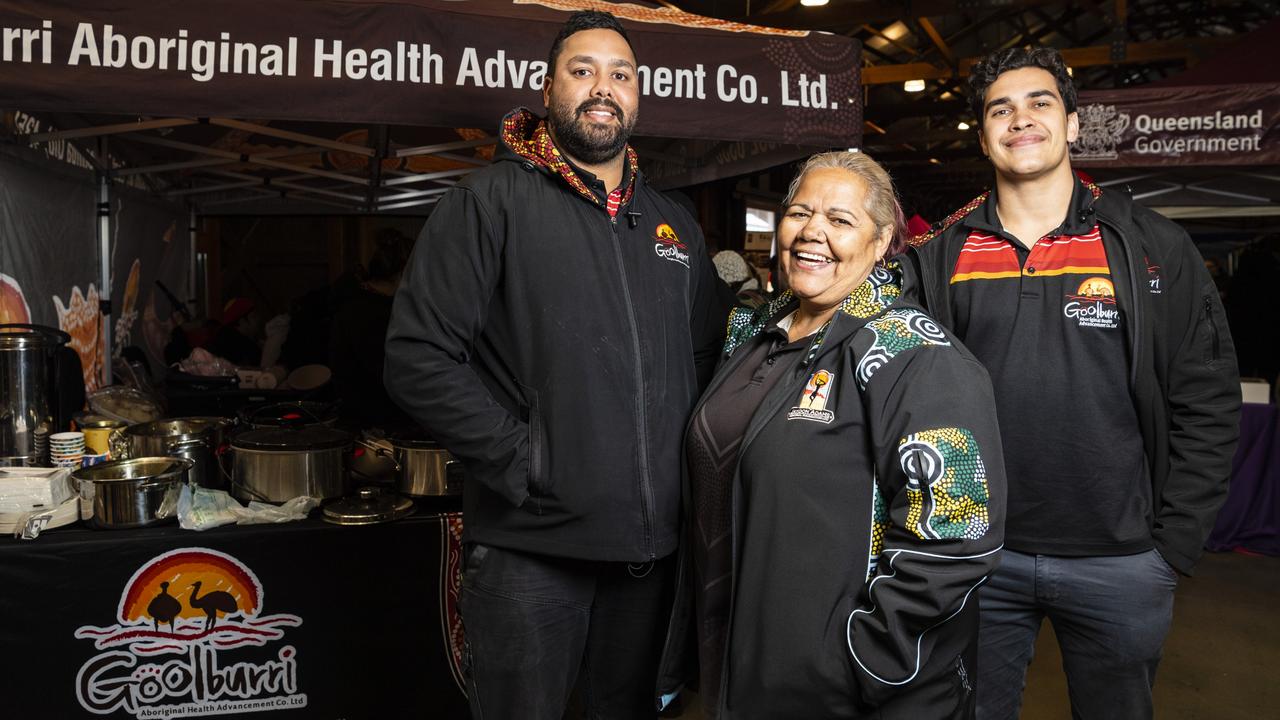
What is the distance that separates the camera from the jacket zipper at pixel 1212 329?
1879 mm

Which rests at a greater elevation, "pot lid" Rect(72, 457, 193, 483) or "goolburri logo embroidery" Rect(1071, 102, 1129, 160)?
"goolburri logo embroidery" Rect(1071, 102, 1129, 160)

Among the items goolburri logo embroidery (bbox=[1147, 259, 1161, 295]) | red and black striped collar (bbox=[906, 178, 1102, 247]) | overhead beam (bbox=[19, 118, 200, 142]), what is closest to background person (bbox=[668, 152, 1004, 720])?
red and black striped collar (bbox=[906, 178, 1102, 247])

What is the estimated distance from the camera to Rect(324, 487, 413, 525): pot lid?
2.80m

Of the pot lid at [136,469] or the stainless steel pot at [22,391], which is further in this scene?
the stainless steel pot at [22,391]

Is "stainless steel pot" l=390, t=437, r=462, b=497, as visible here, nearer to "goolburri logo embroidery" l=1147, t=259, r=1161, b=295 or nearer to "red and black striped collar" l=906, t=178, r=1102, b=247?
"red and black striped collar" l=906, t=178, r=1102, b=247

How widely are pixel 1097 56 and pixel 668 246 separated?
1064 centimetres

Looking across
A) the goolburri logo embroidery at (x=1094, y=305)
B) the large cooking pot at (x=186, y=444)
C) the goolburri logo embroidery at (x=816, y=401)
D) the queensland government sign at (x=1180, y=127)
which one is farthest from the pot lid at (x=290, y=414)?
the queensland government sign at (x=1180, y=127)

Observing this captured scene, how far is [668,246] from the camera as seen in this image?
1996 mm

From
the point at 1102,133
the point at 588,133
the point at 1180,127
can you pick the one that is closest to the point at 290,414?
the point at 588,133

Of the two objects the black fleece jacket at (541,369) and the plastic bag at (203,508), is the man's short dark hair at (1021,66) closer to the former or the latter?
the black fleece jacket at (541,369)

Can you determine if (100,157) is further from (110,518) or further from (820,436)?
(820,436)

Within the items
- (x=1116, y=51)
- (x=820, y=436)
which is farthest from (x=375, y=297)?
(x=1116, y=51)

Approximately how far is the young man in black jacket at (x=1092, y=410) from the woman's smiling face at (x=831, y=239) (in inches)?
14.5

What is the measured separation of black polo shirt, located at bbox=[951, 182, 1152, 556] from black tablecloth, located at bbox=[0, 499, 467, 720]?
1.80m
